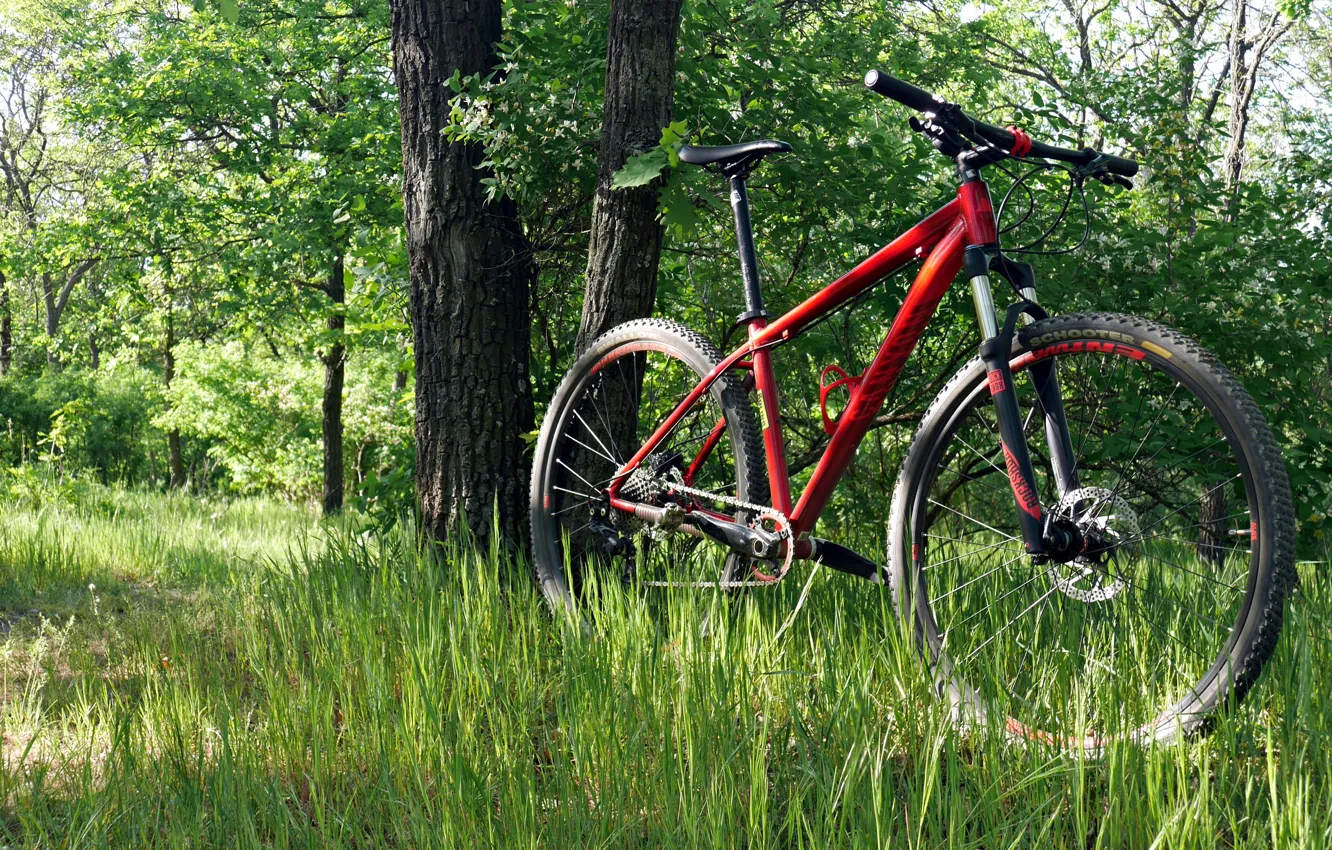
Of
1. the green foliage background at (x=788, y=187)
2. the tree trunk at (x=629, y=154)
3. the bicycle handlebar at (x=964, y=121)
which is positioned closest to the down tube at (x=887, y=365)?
the bicycle handlebar at (x=964, y=121)

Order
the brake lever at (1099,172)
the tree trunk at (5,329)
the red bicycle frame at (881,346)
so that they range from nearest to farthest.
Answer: the brake lever at (1099,172), the red bicycle frame at (881,346), the tree trunk at (5,329)

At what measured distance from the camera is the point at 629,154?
3.55 metres

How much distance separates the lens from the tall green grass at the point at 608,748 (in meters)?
1.83

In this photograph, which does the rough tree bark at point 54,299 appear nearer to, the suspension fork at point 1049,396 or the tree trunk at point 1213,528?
the tree trunk at point 1213,528

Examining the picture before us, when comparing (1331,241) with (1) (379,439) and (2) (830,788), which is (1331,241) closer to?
(2) (830,788)

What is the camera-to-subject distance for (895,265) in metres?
2.72

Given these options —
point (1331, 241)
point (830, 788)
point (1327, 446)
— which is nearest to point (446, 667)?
point (830, 788)

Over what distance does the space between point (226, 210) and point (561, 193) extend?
919 cm

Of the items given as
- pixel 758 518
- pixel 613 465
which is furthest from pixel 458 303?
pixel 758 518

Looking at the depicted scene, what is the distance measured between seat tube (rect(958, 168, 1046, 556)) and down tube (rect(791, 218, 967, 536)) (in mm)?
64

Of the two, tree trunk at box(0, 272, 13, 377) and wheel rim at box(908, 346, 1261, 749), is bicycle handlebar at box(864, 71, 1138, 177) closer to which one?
wheel rim at box(908, 346, 1261, 749)

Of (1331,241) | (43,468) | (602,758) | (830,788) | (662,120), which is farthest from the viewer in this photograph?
(43,468)

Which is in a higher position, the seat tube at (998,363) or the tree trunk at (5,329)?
the tree trunk at (5,329)

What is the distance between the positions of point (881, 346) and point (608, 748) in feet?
4.33
